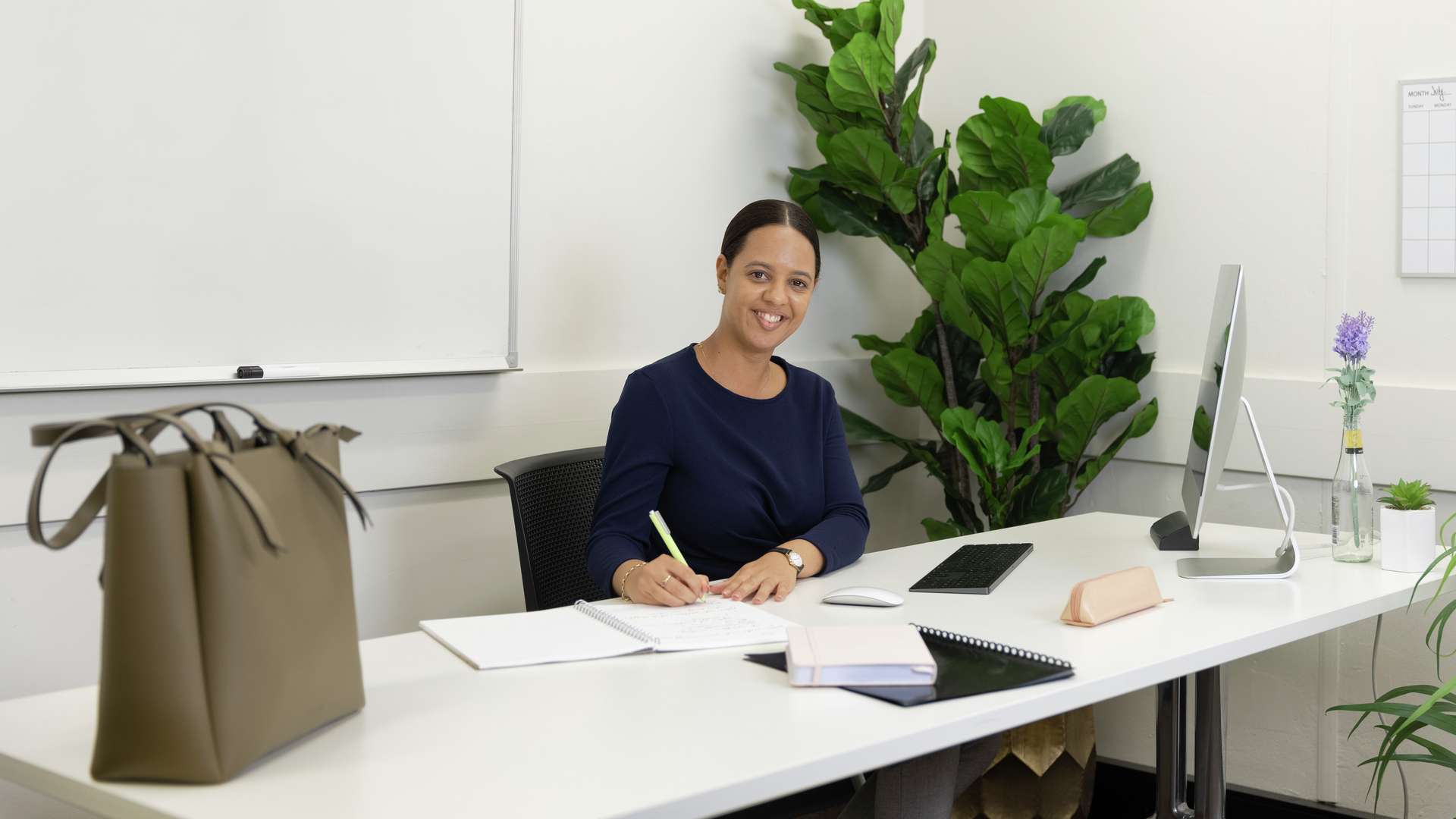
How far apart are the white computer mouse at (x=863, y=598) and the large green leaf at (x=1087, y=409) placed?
4.11 ft

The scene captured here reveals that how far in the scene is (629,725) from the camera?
1.28 m

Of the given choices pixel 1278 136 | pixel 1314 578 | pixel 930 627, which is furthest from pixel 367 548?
pixel 1278 136

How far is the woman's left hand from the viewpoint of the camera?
182cm

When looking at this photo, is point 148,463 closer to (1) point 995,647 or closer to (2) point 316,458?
(2) point 316,458

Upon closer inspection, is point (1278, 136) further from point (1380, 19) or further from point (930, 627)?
point (930, 627)

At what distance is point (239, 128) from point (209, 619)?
4.31ft

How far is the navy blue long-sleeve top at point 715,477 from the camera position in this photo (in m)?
2.05

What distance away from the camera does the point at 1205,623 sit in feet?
5.61

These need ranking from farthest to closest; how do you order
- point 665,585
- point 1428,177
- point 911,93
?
point 911,93 < point 1428,177 < point 665,585

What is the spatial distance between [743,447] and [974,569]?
45 centimetres

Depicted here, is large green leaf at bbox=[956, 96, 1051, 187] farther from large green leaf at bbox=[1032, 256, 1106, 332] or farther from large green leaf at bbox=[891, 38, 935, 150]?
large green leaf at bbox=[1032, 256, 1106, 332]


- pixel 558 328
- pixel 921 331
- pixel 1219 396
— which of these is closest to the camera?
pixel 1219 396

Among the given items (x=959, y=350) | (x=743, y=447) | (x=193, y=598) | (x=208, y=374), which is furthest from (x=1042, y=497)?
(x=193, y=598)

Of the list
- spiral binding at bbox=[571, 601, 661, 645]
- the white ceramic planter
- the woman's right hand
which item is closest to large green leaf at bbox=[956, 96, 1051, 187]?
the white ceramic planter
